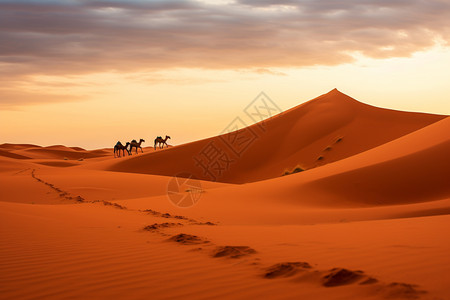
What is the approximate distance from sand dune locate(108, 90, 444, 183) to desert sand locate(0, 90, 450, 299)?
1519 centimetres

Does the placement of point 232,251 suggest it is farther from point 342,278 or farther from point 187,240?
point 342,278

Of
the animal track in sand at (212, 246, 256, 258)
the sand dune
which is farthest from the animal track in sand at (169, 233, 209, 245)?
the sand dune

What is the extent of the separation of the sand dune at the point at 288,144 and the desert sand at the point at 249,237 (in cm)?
1519

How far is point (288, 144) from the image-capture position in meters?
43.8

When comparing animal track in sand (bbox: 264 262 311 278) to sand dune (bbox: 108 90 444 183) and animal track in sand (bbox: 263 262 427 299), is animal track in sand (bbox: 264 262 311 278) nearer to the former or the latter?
animal track in sand (bbox: 263 262 427 299)

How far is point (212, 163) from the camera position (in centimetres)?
4803

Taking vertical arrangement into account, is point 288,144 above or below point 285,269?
above

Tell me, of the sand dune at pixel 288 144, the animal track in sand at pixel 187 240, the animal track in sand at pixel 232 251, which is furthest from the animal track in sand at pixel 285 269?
the sand dune at pixel 288 144

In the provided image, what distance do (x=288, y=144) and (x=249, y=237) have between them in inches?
1437

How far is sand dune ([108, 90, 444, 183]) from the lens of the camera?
39.4 metres

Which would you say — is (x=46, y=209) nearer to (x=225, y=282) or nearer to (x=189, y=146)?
(x=225, y=282)

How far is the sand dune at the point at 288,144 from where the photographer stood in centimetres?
3941

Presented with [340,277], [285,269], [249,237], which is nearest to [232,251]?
[285,269]

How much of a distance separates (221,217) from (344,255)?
7.63m
